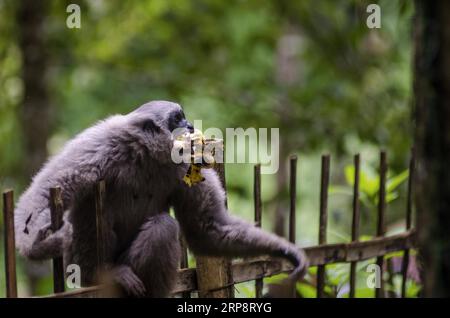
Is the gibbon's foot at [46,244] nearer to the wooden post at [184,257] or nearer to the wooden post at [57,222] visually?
the wooden post at [57,222]

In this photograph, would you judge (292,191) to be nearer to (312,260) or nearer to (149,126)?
(312,260)

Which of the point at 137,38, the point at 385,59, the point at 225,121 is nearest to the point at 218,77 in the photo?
the point at 225,121

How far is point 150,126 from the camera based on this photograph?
346 centimetres

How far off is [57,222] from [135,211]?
0.62m

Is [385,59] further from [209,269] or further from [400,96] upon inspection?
[209,269]

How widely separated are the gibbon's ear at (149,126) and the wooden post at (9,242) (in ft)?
3.17

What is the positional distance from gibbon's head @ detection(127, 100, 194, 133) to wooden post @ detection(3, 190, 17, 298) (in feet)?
3.21

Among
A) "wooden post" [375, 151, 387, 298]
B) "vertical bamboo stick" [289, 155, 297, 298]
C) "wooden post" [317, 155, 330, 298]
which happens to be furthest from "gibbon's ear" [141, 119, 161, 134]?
"wooden post" [375, 151, 387, 298]

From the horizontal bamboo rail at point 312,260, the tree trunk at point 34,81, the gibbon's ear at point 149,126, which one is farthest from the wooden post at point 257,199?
the tree trunk at point 34,81

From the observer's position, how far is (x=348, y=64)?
810 centimetres

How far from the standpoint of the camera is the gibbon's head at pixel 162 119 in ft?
11.2

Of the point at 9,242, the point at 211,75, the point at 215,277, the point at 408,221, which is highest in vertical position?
the point at 211,75

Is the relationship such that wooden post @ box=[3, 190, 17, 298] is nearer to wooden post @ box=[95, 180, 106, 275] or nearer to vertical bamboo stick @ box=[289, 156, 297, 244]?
wooden post @ box=[95, 180, 106, 275]

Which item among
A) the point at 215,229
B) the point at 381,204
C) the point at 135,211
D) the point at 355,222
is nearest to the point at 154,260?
the point at 135,211
